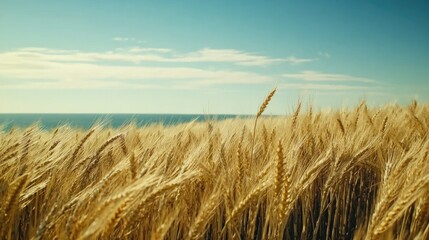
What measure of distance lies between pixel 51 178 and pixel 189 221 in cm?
63

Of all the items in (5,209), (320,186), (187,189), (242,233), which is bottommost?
(242,233)

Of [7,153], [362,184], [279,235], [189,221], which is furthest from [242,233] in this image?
[7,153]

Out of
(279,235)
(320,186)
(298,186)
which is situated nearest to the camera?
(279,235)

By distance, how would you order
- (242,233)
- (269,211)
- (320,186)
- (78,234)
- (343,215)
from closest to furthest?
(78,234)
(269,211)
(242,233)
(343,215)
(320,186)

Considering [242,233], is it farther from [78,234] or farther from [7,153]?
[7,153]

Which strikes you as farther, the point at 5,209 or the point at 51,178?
the point at 51,178

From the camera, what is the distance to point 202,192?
156 cm

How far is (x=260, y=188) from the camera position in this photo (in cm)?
103

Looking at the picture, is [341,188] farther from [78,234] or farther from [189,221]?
[78,234]

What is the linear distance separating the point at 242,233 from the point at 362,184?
89 cm

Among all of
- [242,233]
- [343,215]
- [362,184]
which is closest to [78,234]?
[242,233]

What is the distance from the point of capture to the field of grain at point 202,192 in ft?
2.85

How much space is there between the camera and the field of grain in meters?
0.87

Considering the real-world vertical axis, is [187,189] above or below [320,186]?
above
